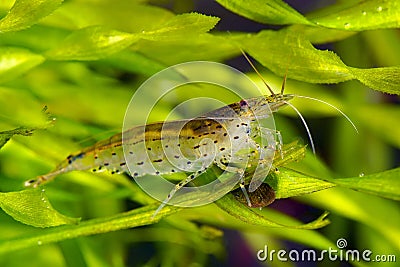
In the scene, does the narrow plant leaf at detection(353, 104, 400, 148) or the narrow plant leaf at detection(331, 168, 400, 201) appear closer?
the narrow plant leaf at detection(331, 168, 400, 201)

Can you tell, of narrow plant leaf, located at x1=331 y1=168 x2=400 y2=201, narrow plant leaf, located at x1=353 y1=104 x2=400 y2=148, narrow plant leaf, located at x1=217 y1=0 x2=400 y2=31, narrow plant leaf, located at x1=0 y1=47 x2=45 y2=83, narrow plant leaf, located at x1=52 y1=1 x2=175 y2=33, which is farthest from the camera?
narrow plant leaf, located at x1=353 y1=104 x2=400 y2=148

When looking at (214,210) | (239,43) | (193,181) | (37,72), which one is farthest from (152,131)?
(37,72)

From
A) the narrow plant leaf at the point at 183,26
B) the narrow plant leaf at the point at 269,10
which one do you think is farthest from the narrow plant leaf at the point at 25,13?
the narrow plant leaf at the point at 269,10

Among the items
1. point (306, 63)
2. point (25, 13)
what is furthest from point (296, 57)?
point (25, 13)

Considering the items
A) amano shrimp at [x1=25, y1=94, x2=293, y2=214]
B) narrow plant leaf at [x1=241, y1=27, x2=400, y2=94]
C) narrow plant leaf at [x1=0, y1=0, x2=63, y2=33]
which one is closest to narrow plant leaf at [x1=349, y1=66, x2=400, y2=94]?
narrow plant leaf at [x1=241, y1=27, x2=400, y2=94]

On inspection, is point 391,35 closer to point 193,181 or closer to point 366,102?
point 366,102

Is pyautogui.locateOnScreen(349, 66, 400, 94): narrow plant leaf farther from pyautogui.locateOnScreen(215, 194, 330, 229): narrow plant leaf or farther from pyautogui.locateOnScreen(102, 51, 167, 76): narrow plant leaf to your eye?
pyautogui.locateOnScreen(102, 51, 167, 76): narrow plant leaf
